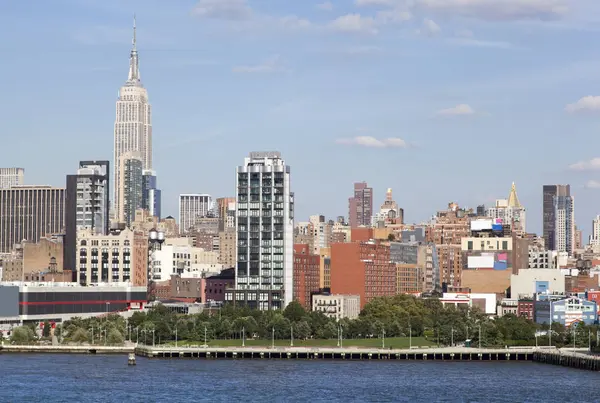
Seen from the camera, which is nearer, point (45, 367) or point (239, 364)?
point (45, 367)

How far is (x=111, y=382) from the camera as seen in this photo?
15912cm

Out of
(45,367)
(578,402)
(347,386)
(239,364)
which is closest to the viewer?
(578,402)

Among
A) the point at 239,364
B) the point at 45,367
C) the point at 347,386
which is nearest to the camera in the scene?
the point at 347,386

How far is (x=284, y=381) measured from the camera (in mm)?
163750

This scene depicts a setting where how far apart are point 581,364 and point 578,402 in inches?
1859

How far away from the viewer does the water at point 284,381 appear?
145000 mm

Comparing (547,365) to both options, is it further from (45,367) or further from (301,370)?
(45,367)

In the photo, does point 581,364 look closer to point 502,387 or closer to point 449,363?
point 449,363

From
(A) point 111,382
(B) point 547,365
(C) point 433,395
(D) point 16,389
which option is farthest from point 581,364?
(D) point 16,389

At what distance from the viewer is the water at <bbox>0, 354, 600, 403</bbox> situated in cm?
14500

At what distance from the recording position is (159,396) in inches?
5664

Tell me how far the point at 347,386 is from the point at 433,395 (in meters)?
11.9

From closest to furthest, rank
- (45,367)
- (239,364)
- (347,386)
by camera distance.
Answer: (347,386)
(45,367)
(239,364)

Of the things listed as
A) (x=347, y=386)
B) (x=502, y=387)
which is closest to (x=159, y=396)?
(x=347, y=386)
